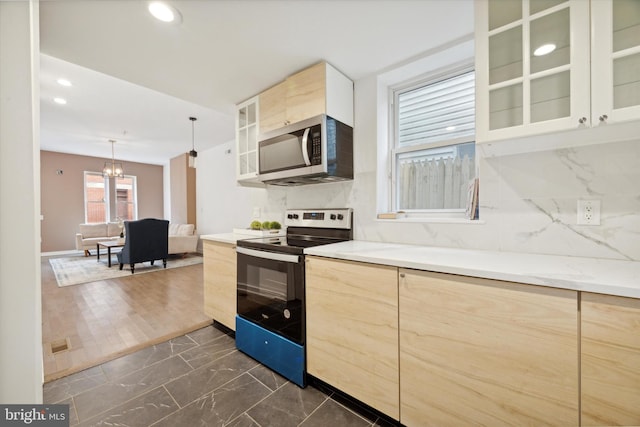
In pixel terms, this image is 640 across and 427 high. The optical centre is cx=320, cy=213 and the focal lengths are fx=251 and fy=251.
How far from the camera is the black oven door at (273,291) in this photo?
5.28ft

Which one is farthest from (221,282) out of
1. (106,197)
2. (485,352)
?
(106,197)

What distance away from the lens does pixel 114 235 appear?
679 centimetres

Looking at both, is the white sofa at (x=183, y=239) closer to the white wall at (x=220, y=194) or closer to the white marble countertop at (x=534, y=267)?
the white wall at (x=220, y=194)

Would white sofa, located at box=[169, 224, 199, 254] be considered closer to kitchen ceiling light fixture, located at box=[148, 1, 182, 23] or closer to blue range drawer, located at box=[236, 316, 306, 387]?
blue range drawer, located at box=[236, 316, 306, 387]

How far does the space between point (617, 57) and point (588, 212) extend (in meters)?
0.68

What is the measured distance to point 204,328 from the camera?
2439 millimetres

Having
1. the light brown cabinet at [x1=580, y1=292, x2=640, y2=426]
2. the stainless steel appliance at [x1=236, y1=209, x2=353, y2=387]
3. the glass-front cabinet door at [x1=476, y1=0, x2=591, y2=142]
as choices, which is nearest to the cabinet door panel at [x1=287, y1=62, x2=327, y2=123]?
the stainless steel appliance at [x1=236, y1=209, x2=353, y2=387]

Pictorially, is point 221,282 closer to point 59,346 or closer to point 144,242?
point 59,346

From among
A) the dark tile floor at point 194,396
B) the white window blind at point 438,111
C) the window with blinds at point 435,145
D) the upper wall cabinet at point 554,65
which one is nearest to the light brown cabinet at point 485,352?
the dark tile floor at point 194,396

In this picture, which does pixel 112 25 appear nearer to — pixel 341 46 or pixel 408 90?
pixel 341 46

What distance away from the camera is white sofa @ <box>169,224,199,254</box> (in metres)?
5.81

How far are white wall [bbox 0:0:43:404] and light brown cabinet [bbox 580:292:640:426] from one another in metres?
1.89

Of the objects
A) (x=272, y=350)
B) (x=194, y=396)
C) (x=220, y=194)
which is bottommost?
(x=194, y=396)

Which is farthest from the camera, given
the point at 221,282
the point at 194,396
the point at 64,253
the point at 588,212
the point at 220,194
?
the point at 64,253
